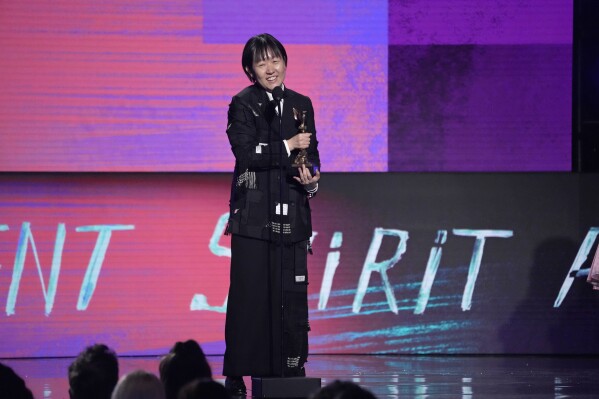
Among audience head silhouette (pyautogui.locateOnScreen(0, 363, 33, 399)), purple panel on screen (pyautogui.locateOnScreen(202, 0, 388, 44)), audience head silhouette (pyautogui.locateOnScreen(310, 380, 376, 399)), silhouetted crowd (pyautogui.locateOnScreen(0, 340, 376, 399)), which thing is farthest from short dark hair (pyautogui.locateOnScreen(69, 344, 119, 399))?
purple panel on screen (pyautogui.locateOnScreen(202, 0, 388, 44))

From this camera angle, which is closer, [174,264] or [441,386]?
[441,386]

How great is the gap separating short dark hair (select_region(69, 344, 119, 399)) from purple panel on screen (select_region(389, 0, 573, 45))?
148 inches

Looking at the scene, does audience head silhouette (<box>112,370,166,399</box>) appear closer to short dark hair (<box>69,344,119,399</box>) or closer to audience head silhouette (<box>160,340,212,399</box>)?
short dark hair (<box>69,344,119,399</box>)

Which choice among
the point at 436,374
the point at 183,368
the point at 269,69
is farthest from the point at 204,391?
the point at 436,374

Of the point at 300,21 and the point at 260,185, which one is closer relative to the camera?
the point at 260,185

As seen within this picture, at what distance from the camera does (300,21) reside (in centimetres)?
625

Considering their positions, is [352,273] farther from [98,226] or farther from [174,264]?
[98,226]

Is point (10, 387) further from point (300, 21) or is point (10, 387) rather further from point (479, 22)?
point (479, 22)

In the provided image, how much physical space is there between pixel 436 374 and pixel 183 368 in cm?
231

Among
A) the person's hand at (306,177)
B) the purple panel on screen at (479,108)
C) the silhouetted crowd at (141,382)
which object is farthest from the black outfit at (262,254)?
the purple panel on screen at (479,108)

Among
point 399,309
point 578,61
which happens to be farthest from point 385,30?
point 399,309

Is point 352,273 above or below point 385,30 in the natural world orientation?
below

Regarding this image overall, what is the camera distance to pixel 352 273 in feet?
20.9

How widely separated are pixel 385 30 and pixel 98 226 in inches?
80.8
